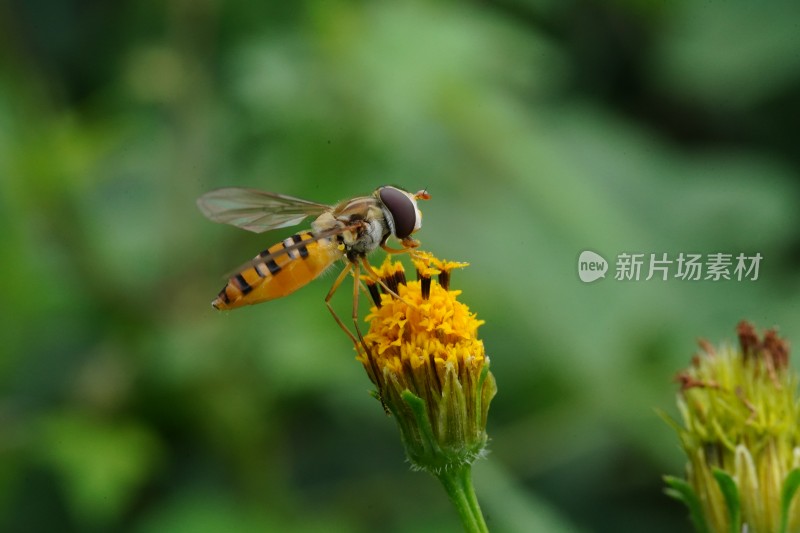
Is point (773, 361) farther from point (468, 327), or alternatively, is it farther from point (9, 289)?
point (9, 289)

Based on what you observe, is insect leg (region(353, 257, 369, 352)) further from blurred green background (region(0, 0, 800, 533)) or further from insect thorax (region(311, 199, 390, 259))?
blurred green background (region(0, 0, 800, 533))

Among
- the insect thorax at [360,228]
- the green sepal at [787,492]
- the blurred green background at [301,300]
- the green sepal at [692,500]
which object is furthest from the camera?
the blurred green background at [301,300]

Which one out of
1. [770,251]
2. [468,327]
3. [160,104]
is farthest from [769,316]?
[160,104]

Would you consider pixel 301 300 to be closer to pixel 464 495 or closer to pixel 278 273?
pixel 278 273

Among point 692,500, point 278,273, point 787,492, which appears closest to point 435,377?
point 278,273

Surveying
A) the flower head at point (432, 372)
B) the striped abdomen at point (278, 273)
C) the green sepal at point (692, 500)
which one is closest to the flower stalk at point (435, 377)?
the flower head at point (432, 372)

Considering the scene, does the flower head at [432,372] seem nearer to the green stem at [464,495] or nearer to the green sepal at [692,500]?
the green stem at [464,495]
